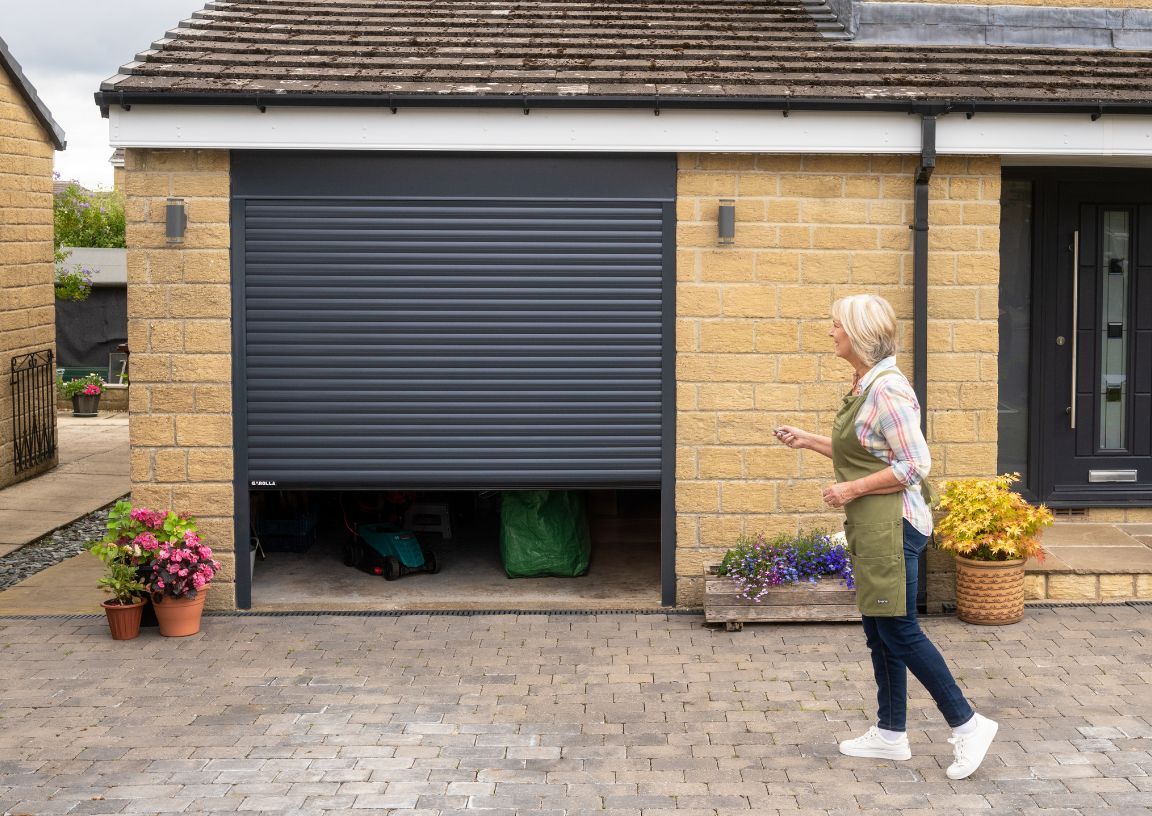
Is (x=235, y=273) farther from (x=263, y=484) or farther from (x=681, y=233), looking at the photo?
(x=681, y=233)

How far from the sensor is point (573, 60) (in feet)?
28.6

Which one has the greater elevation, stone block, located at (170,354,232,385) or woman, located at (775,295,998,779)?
stone block, located at (170,354,232,385)

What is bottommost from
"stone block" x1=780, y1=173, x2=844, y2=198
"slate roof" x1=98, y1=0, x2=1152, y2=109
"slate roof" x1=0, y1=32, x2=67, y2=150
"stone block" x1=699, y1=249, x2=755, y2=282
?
"stone block" x1=699, y1=249, x2=755, y2=282

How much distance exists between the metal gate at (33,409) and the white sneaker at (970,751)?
10.9 m

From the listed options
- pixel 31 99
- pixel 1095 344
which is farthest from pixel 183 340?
pixel 31 99

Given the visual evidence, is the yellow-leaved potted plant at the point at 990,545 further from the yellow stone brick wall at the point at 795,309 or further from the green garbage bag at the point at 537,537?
the green garbage bag at the point at 537,537

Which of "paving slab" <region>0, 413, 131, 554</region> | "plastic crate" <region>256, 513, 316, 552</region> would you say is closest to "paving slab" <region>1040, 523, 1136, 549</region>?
"plastic crate" <region>256, 513, 316, 552</region>

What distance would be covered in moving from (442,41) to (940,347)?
365cm

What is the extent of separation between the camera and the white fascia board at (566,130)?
26.8ft

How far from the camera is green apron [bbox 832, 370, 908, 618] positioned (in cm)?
565

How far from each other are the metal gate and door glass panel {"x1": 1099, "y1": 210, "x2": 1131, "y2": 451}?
392 inches

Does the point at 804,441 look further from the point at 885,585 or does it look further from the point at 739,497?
the point at 739,497

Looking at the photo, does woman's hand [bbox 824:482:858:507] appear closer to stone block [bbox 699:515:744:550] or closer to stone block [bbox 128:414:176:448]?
stone block [bbox 699:515:744:550]

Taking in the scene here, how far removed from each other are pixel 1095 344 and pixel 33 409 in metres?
10.2
